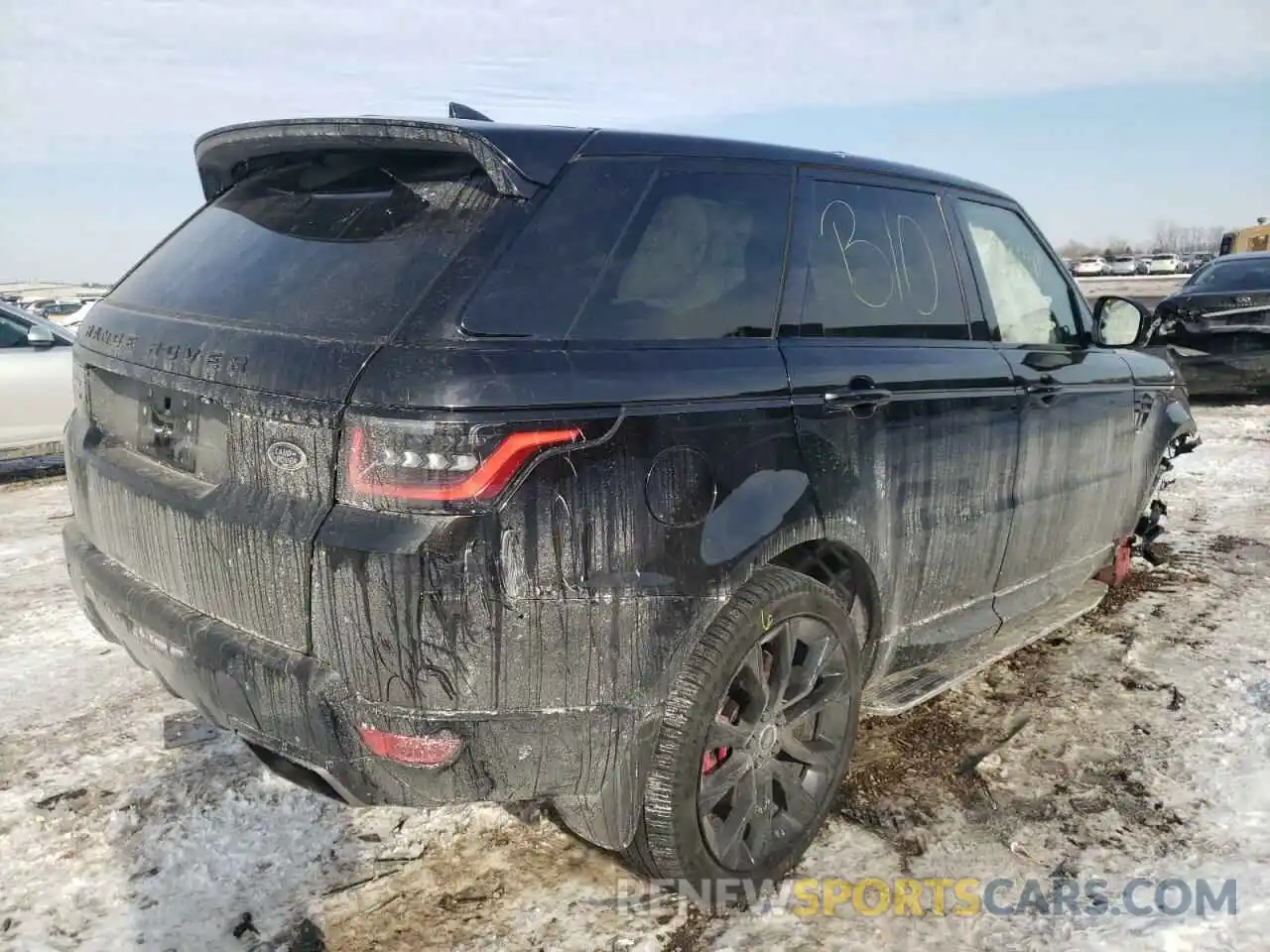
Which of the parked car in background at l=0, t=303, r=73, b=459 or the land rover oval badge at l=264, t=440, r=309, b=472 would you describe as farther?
the parked car in background at l=0, t=303, r=73, b=459

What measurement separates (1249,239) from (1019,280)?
1092 inches

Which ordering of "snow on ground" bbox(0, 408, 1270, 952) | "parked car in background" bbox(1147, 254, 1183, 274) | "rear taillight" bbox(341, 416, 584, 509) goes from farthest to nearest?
"parked car in background" bbox(1147, 254, 1183, 274)
"snow on ground" bbox(0, 408, 1270, 952)
"rear taillight" bbox(341, 416, 584, 509)

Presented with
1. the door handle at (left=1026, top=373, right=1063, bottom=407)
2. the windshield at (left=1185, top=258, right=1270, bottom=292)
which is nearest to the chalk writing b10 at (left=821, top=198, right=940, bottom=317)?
the door handle at (left=1026, top=373, right=1063, bottom=407)

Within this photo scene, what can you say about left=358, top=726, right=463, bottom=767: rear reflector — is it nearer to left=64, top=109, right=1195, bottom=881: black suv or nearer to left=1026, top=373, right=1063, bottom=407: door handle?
left=64, top=109, right=1195, bottom=881: black suv

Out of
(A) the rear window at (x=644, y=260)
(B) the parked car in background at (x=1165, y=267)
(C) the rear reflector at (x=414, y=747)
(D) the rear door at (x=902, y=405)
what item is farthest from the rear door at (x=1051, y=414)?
(B) the parked car in background at (x=1165, y=267)

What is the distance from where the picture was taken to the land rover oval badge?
2002 mm

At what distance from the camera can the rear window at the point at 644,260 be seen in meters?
2.08

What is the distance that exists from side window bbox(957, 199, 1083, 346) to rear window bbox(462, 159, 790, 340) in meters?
1.16

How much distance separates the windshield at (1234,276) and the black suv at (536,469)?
29.4 ft

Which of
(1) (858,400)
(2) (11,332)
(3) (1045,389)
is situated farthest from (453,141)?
(2) (11,332)

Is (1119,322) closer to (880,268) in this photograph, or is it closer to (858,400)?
(880,268)

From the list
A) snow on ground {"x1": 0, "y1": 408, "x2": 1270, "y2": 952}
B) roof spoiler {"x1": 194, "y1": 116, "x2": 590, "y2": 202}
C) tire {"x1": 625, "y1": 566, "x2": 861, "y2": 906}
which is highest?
roof spoiler {"x1": 194, "y1": 116, "x2": 590, "y2": 202}

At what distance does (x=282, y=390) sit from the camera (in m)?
2.03

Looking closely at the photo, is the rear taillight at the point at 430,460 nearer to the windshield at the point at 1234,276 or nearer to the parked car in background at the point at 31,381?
the parked car in background at the point at 31,381
